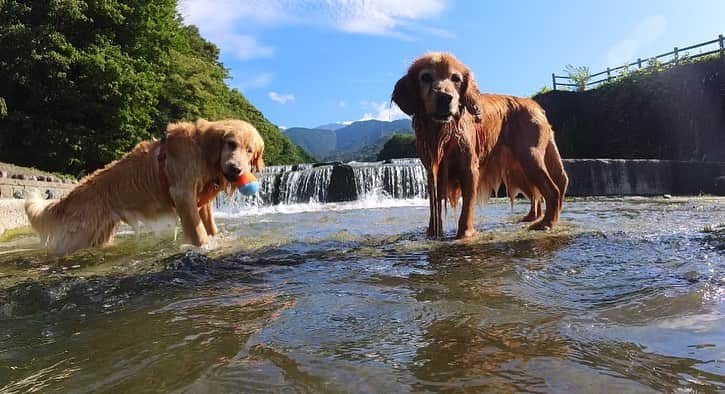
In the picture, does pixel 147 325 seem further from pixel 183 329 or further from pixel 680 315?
pixel 680 315

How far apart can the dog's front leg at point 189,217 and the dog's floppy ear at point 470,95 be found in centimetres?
293

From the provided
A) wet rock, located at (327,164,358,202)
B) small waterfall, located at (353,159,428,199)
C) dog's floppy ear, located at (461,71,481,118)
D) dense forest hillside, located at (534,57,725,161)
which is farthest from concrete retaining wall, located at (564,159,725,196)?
dog's floppy ear, located at (461,71,481,118)

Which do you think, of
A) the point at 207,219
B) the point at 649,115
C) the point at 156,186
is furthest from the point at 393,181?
the point at 649,115

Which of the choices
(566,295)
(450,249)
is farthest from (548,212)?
(566,295)

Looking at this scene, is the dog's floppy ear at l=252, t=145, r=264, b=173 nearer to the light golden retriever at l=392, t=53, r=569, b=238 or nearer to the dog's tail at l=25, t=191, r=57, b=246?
the light golden retriever at l=392, t=53, r=569, b=238

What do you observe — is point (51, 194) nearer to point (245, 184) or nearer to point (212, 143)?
point (212, 143)

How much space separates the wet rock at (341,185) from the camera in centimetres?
1576

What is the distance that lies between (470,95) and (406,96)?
65cm

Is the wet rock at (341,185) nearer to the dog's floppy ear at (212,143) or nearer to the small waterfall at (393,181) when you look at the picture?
the small waterfall at (393,181)

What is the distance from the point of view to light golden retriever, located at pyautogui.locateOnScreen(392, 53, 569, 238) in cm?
452

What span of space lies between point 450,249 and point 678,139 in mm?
27425

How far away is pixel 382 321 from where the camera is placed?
6.75 ft

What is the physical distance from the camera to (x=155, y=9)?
2355cm

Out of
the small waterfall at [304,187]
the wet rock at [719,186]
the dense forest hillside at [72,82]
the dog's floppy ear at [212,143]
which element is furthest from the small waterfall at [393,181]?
the dense forest hillside at [72,82]
